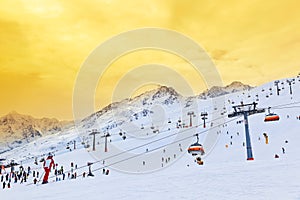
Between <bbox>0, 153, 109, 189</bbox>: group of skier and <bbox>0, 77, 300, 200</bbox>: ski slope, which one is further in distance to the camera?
<bbox>0, 153, 109, 189</bbox>: group of skier

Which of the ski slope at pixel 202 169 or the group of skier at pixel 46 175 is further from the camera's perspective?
the group of skier at pixel 46 175

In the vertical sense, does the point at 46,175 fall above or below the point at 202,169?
below

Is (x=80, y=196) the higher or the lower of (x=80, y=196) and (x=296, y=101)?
the lower

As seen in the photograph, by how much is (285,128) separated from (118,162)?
2276 cm

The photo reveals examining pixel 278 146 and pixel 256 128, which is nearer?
pixel 278 146

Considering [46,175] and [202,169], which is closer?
[202,169]

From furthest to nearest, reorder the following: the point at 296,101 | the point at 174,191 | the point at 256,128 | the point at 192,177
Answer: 1. the point at 296,101
2. the point at 256,128
3. the point at 192,177
4. the point at 174,191

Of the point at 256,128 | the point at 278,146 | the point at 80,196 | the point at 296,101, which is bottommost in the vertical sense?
the point at 80,196

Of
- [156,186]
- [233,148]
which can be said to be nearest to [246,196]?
[156,186]

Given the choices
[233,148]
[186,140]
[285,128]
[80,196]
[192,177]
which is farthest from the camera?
[186,140]

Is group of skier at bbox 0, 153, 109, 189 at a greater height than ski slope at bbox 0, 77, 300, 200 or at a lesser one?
lesser

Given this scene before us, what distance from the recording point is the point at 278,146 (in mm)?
35344

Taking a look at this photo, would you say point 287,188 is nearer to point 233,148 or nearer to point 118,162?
point 233,148

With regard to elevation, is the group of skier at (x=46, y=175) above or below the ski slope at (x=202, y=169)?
below
